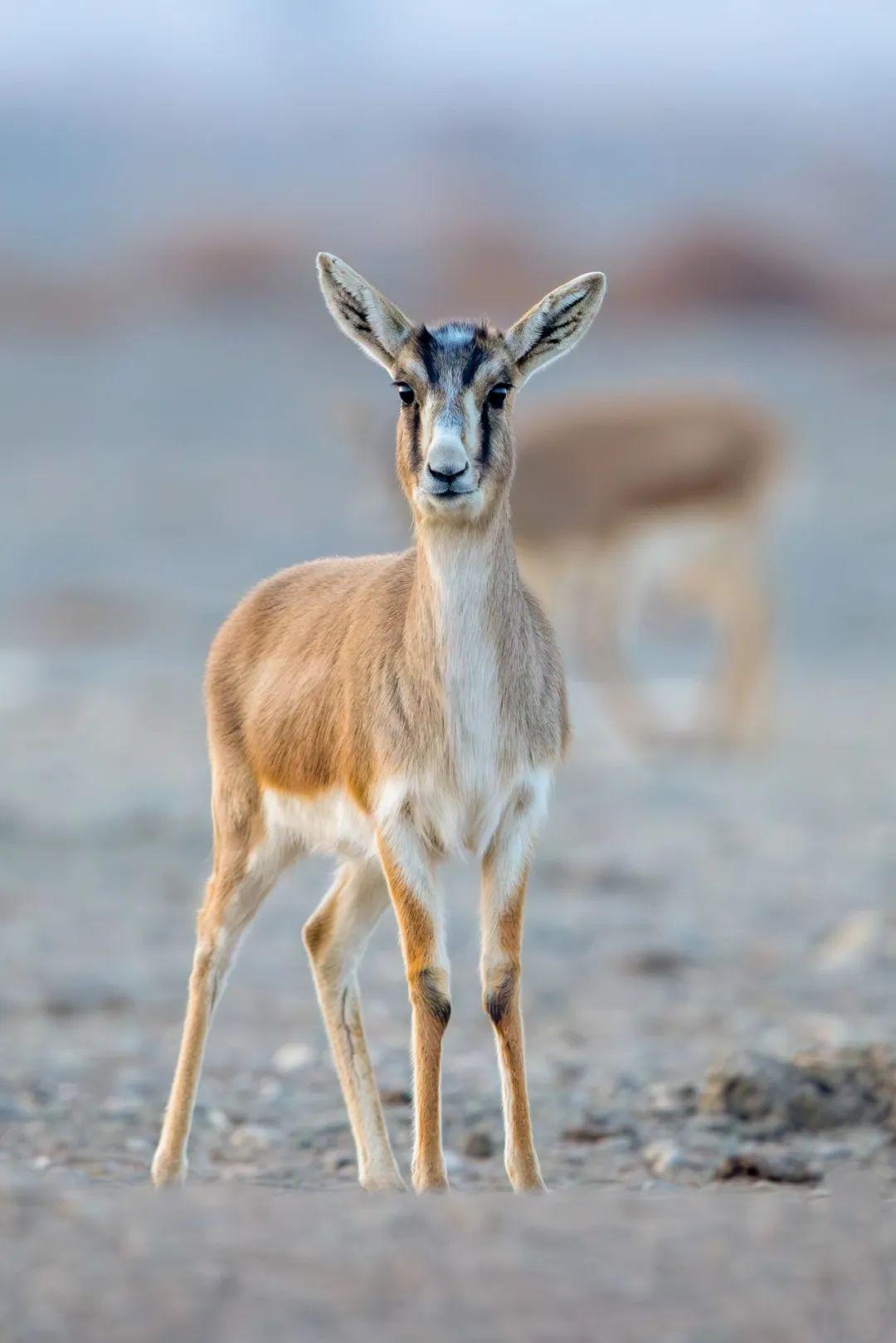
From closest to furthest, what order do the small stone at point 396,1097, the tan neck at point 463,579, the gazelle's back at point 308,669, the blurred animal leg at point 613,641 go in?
1. the tan neck at point 463,579
2. the gazelle's back at point 308,669
3. the small stone at point 396,1097
4. the blurred animal leg at point 613,641

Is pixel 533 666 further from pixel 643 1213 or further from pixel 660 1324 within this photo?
pixel 660 1324

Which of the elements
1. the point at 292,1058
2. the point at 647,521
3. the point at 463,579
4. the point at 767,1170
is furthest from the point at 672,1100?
the point at 647,521

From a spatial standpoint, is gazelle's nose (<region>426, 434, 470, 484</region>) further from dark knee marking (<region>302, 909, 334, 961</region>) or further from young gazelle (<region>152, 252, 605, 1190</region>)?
dark knee marking (<region>302, 909, 334, 961</region>)

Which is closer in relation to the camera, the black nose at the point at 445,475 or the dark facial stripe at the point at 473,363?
the black nose at the point at 445,475

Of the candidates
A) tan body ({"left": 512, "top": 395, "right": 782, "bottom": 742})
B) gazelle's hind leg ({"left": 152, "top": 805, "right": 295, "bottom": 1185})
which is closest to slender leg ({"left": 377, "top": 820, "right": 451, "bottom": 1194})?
gazelle's hind leg ({"left": 152, "top": 805, "right": 295, "bottom": 1185})

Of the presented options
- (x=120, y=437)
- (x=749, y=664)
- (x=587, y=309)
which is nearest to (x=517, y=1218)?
(x=587, y=309)

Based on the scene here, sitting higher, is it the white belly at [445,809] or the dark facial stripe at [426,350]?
the dark facial stripe at [426,350]

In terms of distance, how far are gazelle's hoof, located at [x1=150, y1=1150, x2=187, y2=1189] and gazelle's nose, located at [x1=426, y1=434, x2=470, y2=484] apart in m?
2.20

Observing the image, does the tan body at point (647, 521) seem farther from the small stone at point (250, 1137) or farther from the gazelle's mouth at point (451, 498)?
the gazelle's mouth at point (451, 498)

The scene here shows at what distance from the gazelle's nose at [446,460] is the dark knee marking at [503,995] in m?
1.32

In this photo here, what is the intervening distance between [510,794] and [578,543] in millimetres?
11822

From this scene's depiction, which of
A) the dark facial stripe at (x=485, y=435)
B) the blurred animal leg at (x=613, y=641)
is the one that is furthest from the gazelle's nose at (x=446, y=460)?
the blurred animal leg at (x=613, y=641)

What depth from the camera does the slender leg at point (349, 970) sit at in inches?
276

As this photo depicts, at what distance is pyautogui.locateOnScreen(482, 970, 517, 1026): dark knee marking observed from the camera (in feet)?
20.5
